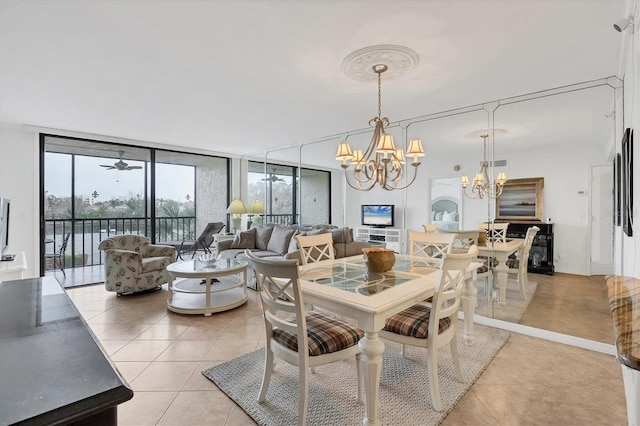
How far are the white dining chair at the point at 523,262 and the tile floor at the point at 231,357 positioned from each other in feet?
2.62

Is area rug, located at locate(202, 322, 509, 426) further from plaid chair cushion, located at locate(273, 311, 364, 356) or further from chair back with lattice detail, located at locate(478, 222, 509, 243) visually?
chair back with lattice detail, located at locate(478, 222, 509, 243)

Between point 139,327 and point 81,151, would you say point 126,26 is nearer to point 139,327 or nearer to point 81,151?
point 139,327

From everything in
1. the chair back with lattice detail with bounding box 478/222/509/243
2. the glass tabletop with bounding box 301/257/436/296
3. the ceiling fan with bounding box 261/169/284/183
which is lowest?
the glass tabletop with bounding box 301/257/436/296

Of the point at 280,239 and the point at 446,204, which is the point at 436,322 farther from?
the point at 280,239

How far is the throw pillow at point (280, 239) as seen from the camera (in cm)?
489

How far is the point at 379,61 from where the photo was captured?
2316 mm

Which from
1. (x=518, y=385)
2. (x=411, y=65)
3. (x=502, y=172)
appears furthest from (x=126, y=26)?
(x=502, y=172)

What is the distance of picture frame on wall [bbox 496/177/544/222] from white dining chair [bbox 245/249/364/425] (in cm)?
281

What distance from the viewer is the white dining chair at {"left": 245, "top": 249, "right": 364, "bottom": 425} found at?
156 centimetres

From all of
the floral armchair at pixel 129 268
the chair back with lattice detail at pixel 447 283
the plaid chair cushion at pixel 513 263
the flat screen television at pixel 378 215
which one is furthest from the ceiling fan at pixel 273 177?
the chair back with lattice detail at pixel 447 283

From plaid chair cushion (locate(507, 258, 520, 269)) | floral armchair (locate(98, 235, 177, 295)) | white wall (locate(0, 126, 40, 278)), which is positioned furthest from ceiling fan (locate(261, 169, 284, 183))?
plaid chair cushion (locate(507, 258, 520, 269))

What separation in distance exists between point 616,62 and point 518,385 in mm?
2621

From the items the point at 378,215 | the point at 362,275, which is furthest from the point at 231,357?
the point at 378,215

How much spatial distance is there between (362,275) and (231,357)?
4.26ft
